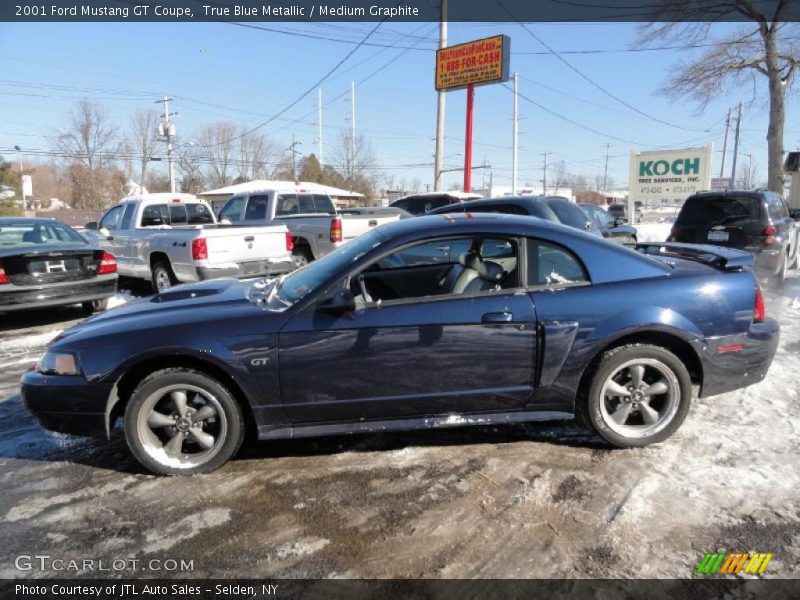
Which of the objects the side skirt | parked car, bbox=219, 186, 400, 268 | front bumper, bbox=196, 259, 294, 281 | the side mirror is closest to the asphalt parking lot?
the side skirt

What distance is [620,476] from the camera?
3268mm

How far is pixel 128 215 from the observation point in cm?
1038

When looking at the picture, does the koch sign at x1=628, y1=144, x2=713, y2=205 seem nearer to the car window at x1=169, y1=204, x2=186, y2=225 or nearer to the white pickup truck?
the white pickup truck

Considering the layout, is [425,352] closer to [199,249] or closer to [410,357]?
[410,357]

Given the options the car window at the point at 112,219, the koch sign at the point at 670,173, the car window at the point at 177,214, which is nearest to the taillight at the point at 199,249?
the car window at the point at 177,214

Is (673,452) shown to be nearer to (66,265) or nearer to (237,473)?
(237,473)

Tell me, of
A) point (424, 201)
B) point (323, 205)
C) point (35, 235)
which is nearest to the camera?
point (35, 235)

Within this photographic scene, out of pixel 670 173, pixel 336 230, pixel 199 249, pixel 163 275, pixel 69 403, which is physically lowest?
pixel 69 403

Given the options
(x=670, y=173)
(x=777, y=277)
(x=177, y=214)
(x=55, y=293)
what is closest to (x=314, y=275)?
(x=55, y=293)

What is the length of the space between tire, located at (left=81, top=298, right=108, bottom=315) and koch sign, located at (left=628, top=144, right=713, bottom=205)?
19.3 meters

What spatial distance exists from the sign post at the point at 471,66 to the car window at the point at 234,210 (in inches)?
557

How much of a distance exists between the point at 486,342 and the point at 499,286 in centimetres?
42

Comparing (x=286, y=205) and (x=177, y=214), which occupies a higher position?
(x=286, y=205)

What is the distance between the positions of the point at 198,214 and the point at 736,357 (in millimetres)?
10078
